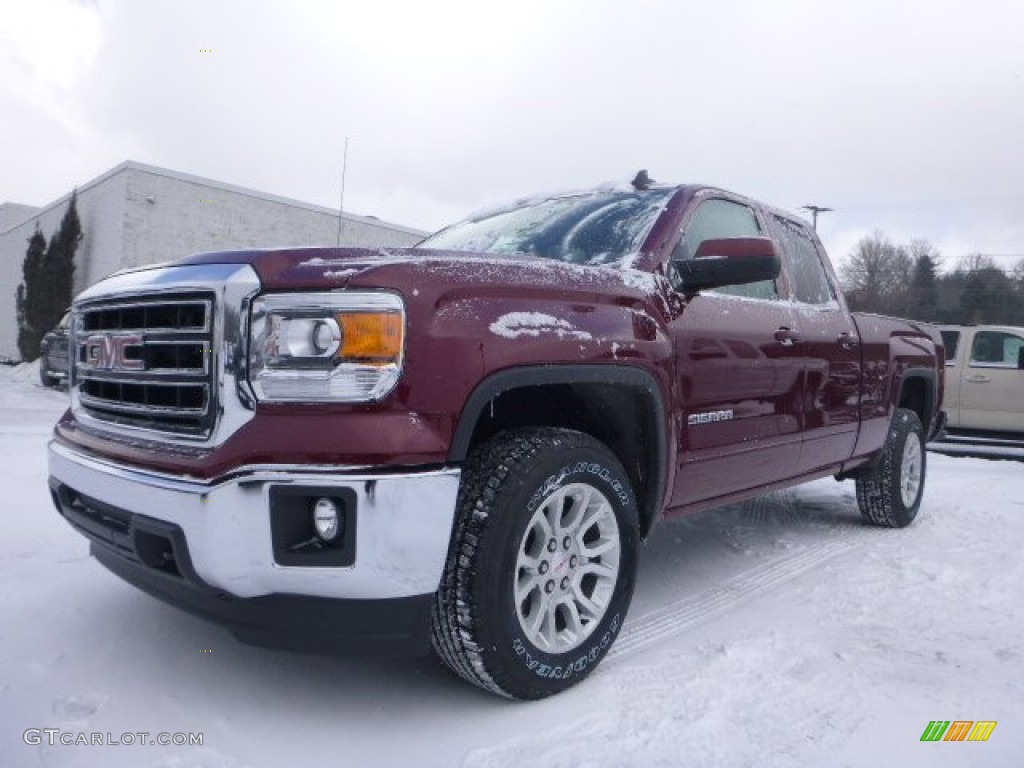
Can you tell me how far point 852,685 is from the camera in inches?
94.6

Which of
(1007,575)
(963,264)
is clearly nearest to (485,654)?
(1007,575)

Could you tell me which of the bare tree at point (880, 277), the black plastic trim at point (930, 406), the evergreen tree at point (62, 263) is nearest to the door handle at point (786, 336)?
the black plastic trim at point (930, 406)

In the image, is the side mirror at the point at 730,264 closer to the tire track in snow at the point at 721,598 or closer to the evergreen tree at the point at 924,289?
the tire track in snow at the point at 721,598

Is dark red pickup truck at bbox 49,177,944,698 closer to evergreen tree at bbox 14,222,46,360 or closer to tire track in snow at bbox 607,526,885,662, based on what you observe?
tire track in snow at bbox 607,526,885,662

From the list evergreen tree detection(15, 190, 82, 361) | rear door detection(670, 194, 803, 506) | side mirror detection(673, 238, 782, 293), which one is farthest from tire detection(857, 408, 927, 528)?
evergreen tree detection(15, 190, 82, 361)

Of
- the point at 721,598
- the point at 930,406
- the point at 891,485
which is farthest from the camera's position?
the point at 930,406

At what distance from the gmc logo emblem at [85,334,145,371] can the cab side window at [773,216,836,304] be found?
3055mm

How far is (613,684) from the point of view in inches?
94.0

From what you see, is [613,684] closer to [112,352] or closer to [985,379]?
[112,352]

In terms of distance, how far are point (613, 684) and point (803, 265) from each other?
8.98 ft

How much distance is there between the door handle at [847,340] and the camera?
4.06 m

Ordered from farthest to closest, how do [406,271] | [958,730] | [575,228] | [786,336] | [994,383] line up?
1. [994,383]
2. [786,336]
3. [575,228]
4. [958,730]
5. [406,271]

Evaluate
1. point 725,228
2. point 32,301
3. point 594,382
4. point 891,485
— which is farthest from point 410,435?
point 32,301

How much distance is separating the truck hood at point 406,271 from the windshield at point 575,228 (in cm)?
59
